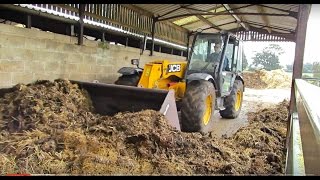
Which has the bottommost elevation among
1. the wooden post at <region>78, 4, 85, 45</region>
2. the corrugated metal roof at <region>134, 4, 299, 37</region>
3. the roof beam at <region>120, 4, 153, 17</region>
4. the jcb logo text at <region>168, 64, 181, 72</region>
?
the jcb logo text at <region>168, 64, 181, 72</region>

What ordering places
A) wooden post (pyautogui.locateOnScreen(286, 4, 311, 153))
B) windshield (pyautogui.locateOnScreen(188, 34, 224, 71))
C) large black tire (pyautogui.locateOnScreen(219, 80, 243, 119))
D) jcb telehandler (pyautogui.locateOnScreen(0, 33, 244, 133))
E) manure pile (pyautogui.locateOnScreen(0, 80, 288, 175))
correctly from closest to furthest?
manure pile (pyautogui.locateOnScreen(0, 80, 288, 175)) → wooden post (pyautogui.locateOnScreen(286, 4, 311, 153)) → jcb telehandler (pyautogui.locateOnScreen(0, 33, 244, 133)) → windshield (pyautogui.locateOnScreen(188, 34, 224, 71)) → large black tire (pyautogui.locateOnScreen(219, 80, 243, 119))

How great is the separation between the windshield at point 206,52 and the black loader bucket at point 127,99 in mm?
1829

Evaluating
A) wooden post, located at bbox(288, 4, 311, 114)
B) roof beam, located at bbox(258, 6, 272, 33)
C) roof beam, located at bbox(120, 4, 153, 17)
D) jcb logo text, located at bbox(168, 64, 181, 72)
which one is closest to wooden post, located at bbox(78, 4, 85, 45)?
roof beam, located at bbox(120, 4, 153, 17)

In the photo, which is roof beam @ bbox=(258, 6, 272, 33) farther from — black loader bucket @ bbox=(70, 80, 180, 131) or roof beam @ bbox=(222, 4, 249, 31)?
black loader bucket @ bbox=(70, 80, 180, 131)

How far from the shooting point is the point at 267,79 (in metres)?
20.3

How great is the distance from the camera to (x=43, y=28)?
6656 millimetres

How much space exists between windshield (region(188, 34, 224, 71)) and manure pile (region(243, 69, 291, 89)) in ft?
47.2

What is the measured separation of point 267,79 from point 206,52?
1551 cm

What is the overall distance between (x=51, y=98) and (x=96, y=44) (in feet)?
11.4

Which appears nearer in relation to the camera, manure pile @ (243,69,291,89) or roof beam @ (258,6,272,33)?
roof beam @ (258,6,272,33)

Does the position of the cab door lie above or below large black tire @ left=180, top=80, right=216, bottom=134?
above

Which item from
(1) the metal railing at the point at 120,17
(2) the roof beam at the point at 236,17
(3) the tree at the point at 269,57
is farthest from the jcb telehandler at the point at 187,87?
(3) the tree at the point at 269,57

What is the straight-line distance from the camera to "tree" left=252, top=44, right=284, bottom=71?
3095 centimetres

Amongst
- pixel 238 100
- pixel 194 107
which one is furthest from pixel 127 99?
pixel 238 100
